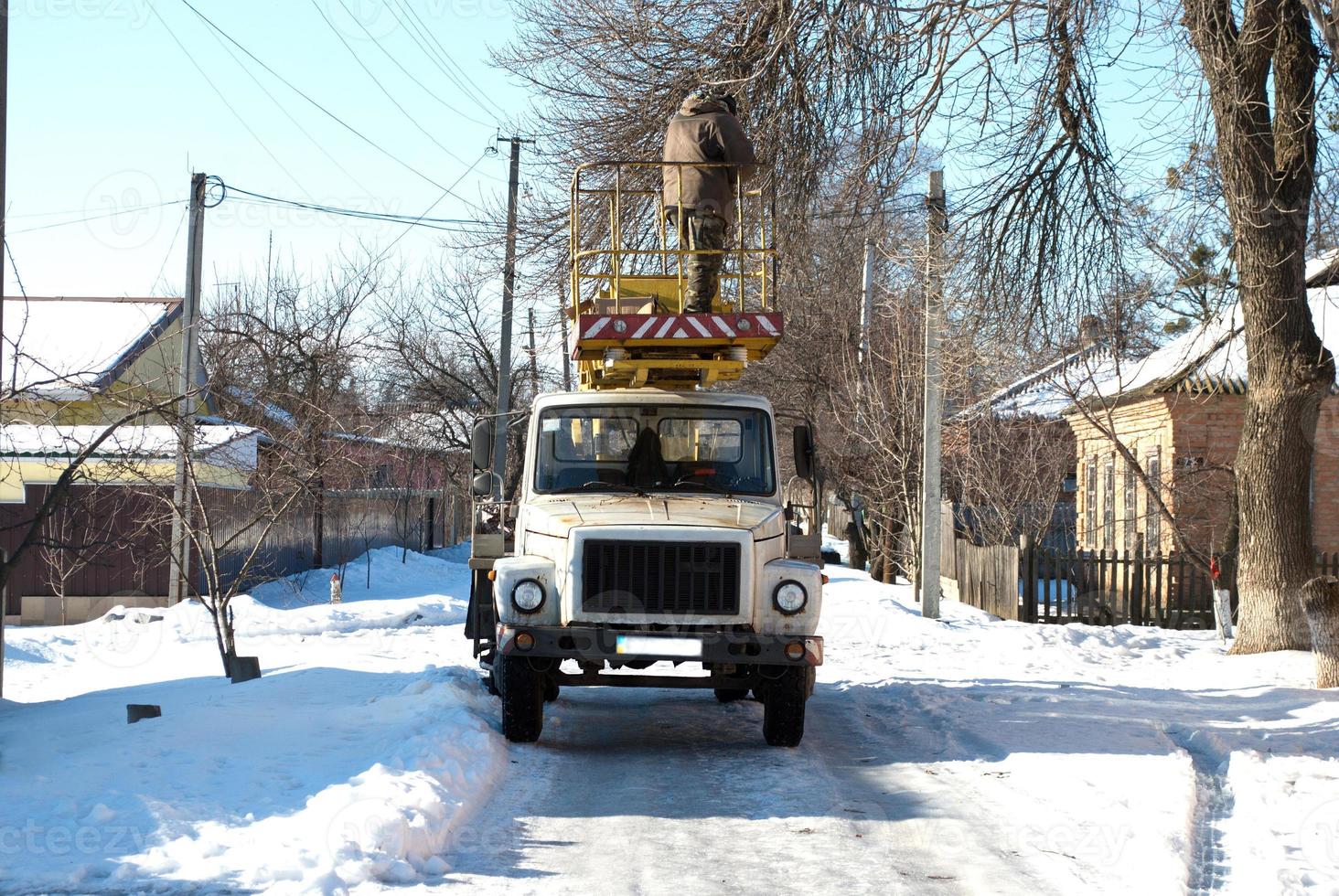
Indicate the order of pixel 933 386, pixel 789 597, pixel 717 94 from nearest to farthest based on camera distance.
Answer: pixel 789 597 < pixel 717 94 < pixel 933 386

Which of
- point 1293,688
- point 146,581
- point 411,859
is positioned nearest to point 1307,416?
point 1293,688

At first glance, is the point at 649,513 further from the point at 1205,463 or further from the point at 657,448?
the point at 1205,463

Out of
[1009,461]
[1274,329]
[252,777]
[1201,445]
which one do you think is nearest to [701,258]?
[252,777]

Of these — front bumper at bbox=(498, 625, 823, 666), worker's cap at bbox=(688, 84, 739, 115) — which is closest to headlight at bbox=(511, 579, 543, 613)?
front bumper at bbox=(498, 625, 823, 666)

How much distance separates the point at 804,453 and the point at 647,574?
2.25 m

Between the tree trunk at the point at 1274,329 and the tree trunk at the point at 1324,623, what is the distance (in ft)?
7.29

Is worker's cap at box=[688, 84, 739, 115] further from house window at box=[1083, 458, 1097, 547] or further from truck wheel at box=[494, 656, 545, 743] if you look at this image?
house window at box=[1083, 458, 1097, 547]

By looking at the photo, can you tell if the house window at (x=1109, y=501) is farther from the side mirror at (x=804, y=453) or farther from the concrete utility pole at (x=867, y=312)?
the side mirror at (x=804, y=453)

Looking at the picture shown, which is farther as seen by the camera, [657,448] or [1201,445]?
[1201,445]

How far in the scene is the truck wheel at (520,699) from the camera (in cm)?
887

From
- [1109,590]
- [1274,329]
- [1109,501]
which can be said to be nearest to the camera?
[1274,329]

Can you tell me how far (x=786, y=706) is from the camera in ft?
29.7

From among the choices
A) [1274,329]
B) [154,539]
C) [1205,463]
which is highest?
[1274,329]

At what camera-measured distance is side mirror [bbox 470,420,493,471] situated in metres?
9.92
